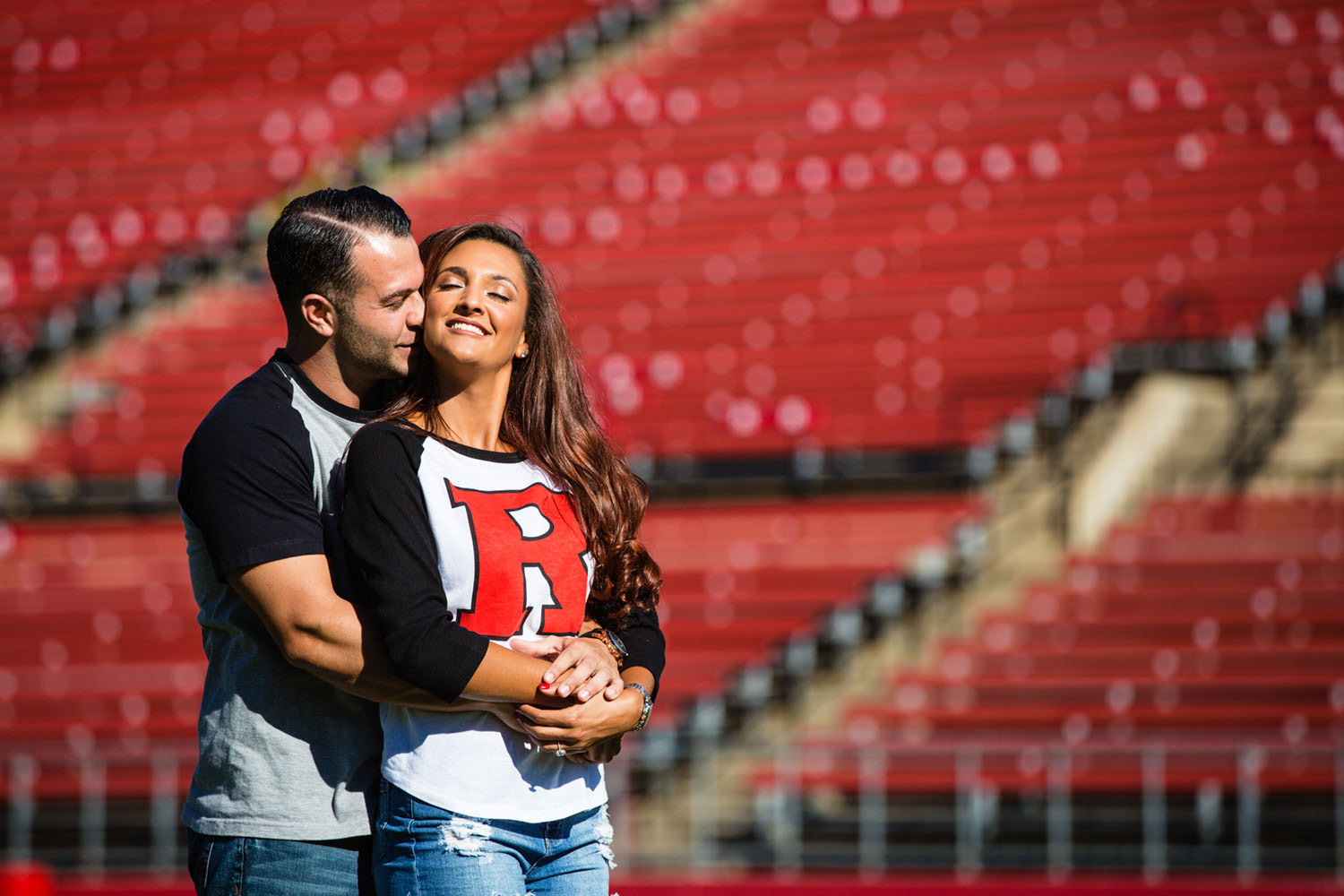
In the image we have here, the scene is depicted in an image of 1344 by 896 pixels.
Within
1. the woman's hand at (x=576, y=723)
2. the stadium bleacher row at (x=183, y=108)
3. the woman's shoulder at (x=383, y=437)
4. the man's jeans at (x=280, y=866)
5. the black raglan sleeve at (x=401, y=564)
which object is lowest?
the man's jeans at (x=280, y=866)

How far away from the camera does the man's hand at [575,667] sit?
2020 mm

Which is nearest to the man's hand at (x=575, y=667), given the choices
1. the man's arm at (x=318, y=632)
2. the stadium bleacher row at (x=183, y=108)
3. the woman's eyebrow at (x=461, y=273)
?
the man's arm at (x=318, y=632)

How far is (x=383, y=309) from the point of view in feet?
7.12

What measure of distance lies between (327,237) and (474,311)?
0.23 m

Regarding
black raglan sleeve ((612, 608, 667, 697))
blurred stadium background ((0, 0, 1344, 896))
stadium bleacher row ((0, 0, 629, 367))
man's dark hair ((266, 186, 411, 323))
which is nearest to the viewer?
man's dark hair ((266, 186, 411, 323))

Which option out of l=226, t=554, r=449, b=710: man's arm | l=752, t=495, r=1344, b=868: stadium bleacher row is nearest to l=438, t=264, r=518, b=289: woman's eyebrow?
l=226, t=554, r=449, b=710: man's arm

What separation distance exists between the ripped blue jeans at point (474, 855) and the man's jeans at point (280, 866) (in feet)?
0.19

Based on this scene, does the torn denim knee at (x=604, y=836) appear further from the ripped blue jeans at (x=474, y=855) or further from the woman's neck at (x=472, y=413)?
the woman's neck at (x=472, y=413)

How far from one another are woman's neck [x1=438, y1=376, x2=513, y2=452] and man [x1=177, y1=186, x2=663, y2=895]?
0.08 meters

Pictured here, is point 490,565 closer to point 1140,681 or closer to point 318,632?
point 318,632

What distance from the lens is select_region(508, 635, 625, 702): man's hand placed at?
2020 millimetres

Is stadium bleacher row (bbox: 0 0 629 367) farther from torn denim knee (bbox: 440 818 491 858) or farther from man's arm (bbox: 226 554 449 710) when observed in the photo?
torn denim knee (bbox: 440 818 491 858)

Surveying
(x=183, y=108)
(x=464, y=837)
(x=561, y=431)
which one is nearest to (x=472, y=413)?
(x=561, y=431)

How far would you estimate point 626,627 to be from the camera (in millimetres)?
2324
